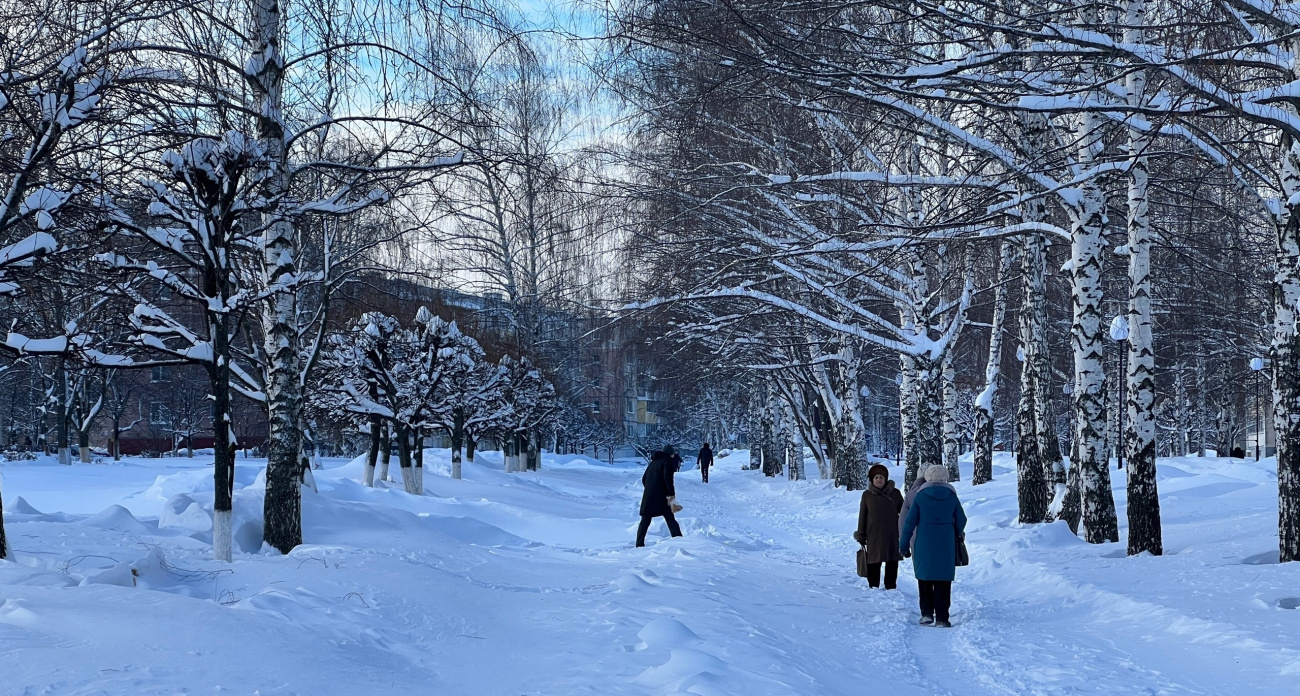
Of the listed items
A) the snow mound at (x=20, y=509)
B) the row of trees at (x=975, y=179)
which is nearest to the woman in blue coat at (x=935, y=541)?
the row of trees at (x=975, y=179)

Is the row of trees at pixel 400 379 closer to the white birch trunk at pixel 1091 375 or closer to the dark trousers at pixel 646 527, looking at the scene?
the dark trousers at pixel 646 527

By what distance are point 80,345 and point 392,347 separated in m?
16.3

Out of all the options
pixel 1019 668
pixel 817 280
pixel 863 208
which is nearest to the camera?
pixel 1019 668

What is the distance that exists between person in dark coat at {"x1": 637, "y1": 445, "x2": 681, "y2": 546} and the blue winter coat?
522 cm

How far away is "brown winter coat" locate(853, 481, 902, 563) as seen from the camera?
1050 centimetres

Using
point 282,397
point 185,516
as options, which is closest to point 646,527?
point 282,397

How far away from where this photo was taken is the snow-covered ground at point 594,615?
17.0ft

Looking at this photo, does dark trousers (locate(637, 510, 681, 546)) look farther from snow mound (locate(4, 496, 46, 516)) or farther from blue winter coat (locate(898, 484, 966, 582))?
snow mound (locate(4, 496, 46, 516))

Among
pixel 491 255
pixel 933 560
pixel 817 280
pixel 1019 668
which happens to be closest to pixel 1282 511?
pixel 933 560

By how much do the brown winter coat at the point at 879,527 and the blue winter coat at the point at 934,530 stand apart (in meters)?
1.08

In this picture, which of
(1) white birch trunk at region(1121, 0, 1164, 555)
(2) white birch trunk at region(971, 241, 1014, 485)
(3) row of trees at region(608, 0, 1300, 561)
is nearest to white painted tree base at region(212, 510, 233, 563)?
(3) row of trees at region(608, 0, 1300, 561)

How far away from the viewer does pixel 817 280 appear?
16.7 m

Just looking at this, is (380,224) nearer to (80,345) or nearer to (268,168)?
(268,168)

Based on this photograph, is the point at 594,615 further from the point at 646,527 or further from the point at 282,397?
the point at 646,527
